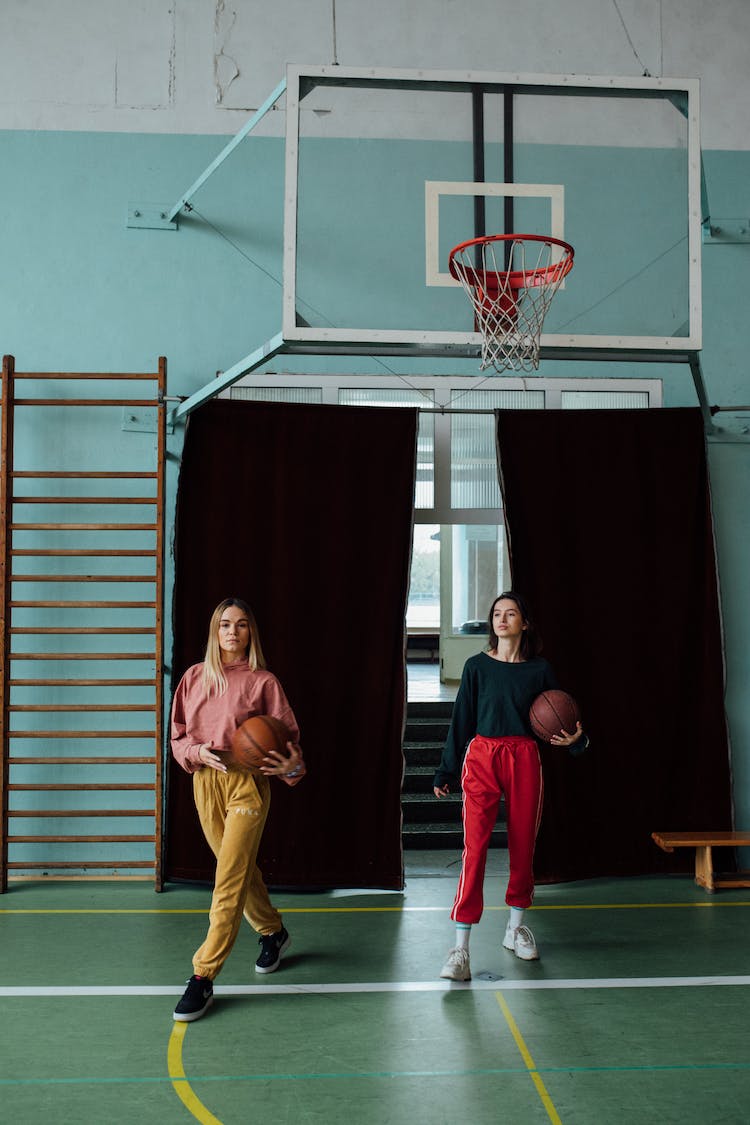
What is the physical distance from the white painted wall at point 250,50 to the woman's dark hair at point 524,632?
3.44 metres

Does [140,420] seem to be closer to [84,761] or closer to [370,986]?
[84,761]

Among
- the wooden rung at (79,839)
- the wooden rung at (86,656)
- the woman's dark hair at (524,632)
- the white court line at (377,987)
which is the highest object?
the woman's dark hair at (524,632)

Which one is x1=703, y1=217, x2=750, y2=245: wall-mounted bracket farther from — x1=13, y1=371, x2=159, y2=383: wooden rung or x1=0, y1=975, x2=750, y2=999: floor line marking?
x1=0, y1=975, x2=750, y2=999: floor line marking

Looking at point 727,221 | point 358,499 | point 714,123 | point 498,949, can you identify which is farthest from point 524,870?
point 714,123

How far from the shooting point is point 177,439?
18.6ft

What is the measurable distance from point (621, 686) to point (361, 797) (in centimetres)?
165

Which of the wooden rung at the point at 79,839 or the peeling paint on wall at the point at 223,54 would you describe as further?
the peeling paint on wall at the point at 223,54

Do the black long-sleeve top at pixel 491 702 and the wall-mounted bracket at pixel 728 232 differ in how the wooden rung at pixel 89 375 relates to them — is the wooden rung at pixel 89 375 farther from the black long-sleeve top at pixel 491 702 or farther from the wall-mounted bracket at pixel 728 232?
the wall-mounted bracket at pixel 728 232

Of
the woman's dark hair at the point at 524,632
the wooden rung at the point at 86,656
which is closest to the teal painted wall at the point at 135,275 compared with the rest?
the wooden rung at the point at 86,656

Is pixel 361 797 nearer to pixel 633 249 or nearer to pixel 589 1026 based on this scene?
pixel 589 1026

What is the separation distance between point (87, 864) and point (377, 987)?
221cm

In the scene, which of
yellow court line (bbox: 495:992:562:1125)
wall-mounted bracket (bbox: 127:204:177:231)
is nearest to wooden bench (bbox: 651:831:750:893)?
yellow court line (bbox: 495:992:562:1125)

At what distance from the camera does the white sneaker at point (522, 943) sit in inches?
162

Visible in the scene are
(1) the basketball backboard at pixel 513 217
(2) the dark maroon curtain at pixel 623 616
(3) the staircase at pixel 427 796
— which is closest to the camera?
(1) the basketball backboard at pixel 513 217
